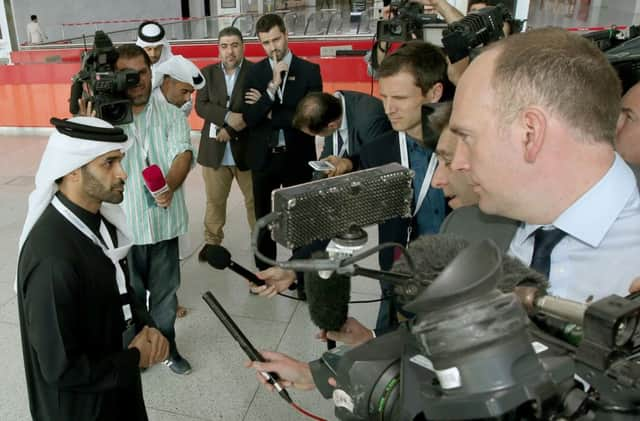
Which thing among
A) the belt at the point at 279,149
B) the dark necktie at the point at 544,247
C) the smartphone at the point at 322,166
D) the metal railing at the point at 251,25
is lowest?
the belt at the point at 279,149

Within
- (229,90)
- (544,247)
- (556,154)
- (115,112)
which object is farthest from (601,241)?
(229,90)

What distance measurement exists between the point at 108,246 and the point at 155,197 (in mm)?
643

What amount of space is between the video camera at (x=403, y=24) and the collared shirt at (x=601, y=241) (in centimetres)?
251

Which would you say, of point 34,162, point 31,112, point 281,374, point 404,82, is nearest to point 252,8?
point 31,112

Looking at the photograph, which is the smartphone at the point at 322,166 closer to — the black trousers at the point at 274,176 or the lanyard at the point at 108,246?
the lanyard at the point at 108,246

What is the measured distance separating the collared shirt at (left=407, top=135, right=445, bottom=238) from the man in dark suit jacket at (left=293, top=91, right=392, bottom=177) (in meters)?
0.71

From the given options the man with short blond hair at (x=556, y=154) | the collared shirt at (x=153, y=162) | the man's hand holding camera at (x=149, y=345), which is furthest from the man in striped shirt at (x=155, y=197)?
the man with short blond hair at (x=556, y=154)

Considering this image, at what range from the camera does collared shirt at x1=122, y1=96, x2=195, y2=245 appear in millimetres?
2443

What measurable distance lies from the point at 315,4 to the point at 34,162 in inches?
550

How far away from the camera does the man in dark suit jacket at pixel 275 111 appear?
3.47 meters

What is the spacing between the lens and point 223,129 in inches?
145

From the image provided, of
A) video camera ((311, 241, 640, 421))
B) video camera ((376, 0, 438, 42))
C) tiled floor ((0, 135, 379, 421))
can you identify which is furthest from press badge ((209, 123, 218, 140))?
video camera ((311, 241, 640, 421))

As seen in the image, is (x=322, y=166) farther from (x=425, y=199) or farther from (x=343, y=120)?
(x=343, y=120)

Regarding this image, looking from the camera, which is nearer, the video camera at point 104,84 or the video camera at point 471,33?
the video camera at point 471,33
